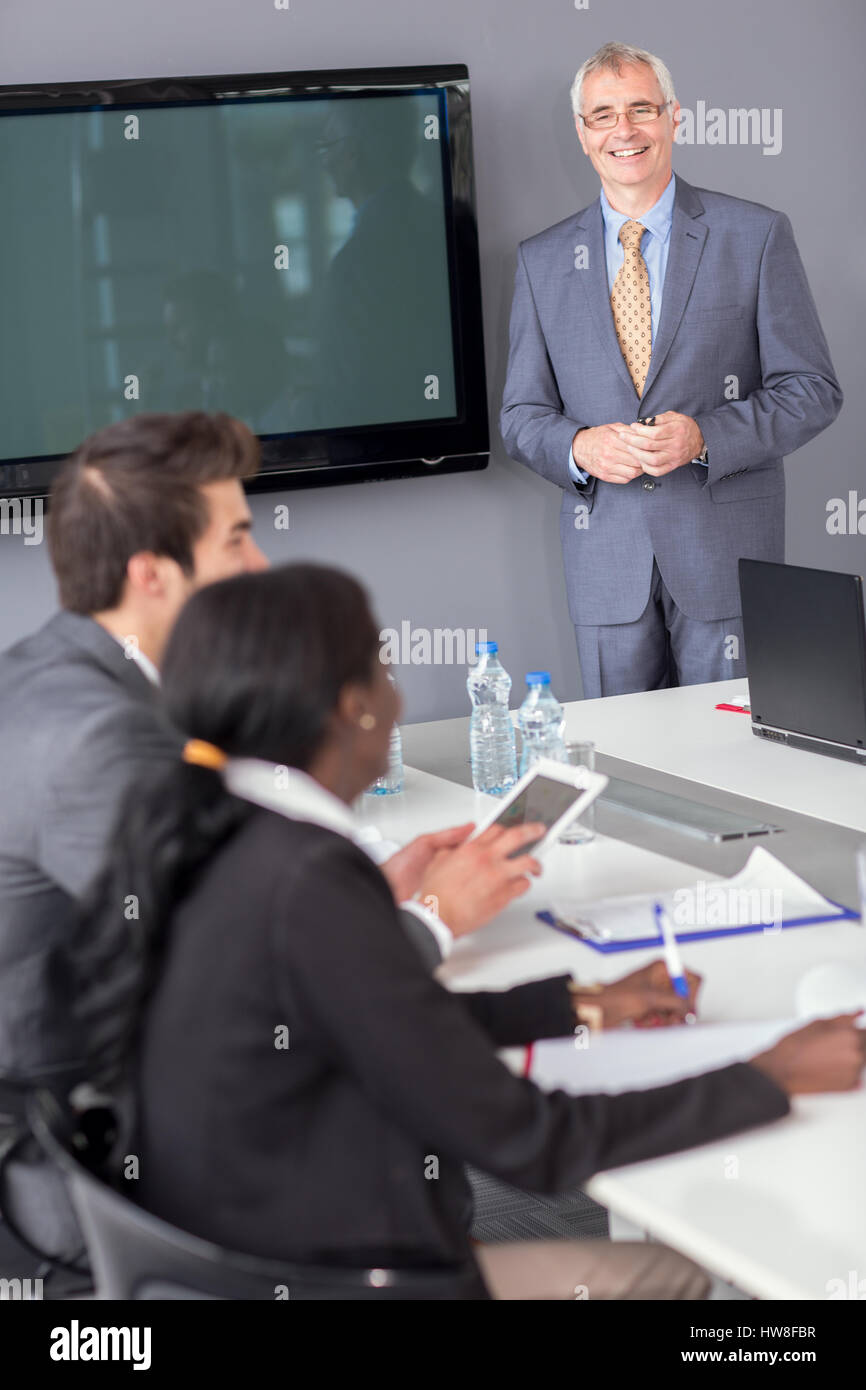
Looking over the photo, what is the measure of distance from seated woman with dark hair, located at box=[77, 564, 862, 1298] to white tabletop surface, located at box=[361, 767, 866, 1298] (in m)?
0.06

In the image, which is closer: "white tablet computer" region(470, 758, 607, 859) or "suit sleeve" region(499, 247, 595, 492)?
"white tablet computer" region(470, 758, 607, 859)

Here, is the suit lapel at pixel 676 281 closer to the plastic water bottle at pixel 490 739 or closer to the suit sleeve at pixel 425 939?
the plastic water bottle at pixel 490 739

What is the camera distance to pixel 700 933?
1.88m

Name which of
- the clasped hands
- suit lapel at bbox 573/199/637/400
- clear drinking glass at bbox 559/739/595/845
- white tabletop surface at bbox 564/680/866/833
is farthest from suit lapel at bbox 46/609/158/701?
suit lapel at bbox 573/199/637/400

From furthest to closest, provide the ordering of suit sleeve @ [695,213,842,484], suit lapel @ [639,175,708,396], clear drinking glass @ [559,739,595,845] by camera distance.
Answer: suit lapel @ [639,175,708,396], suit sleeve @ [695,213,842,484], clear drinking glass @ [559,739,595,845]

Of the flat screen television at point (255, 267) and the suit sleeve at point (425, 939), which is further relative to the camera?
the flat screen television at point (255, 267)

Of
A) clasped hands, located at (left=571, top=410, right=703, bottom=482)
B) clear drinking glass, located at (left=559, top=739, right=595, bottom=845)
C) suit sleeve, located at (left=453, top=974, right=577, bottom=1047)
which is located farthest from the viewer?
clasped hands, located at (left=571, top=410, right=703, bottom=482)

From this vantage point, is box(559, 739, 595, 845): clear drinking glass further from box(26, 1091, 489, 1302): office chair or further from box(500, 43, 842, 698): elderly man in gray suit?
box(500, 43, 842, 698): elderly man in gray suit

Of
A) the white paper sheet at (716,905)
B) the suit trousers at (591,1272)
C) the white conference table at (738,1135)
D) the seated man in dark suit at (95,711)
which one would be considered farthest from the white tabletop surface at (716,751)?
the suit trousers at (591,1272)

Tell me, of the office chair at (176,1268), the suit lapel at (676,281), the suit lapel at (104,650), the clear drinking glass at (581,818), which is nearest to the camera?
the office chair at (176,1268)

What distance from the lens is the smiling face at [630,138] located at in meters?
3.78

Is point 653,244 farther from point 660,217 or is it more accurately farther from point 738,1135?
point 738,1135

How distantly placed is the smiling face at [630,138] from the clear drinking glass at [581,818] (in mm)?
1939

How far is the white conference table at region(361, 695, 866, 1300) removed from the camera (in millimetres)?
1223
